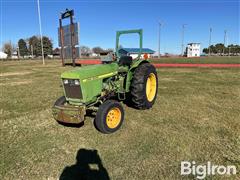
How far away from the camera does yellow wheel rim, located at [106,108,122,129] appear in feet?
14.7

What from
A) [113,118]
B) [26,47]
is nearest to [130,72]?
[113,118]

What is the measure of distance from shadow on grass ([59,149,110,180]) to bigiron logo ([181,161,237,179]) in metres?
1.21

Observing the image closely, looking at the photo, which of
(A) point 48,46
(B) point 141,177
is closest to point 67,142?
(B) point 141,177

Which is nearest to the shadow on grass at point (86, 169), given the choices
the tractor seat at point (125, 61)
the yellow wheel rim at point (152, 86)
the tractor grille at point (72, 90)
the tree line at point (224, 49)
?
the tractor grille at point (72, 90)

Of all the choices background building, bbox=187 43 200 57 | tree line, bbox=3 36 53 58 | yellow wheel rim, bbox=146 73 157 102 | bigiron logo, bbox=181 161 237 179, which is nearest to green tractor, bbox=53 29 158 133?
yellow wheel rim, bbox=146 73 157 102

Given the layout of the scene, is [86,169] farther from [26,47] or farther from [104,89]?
[26,47]

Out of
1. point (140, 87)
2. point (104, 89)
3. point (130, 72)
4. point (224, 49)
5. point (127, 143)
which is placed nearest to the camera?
point (127, 143)

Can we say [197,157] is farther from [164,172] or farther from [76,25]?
[76,25]

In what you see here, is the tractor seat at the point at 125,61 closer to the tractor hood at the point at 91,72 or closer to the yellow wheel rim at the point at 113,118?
the tractor hood at the point at 91,72

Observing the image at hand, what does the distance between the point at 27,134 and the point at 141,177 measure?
2.77 m

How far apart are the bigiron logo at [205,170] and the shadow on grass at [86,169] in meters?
1.21

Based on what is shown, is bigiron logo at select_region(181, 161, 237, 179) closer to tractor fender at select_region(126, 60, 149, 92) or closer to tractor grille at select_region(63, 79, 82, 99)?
tractor grille at select_region(63, 79, 82, 99)

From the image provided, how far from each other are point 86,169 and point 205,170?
181 cm

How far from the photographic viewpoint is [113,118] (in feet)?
15.1
